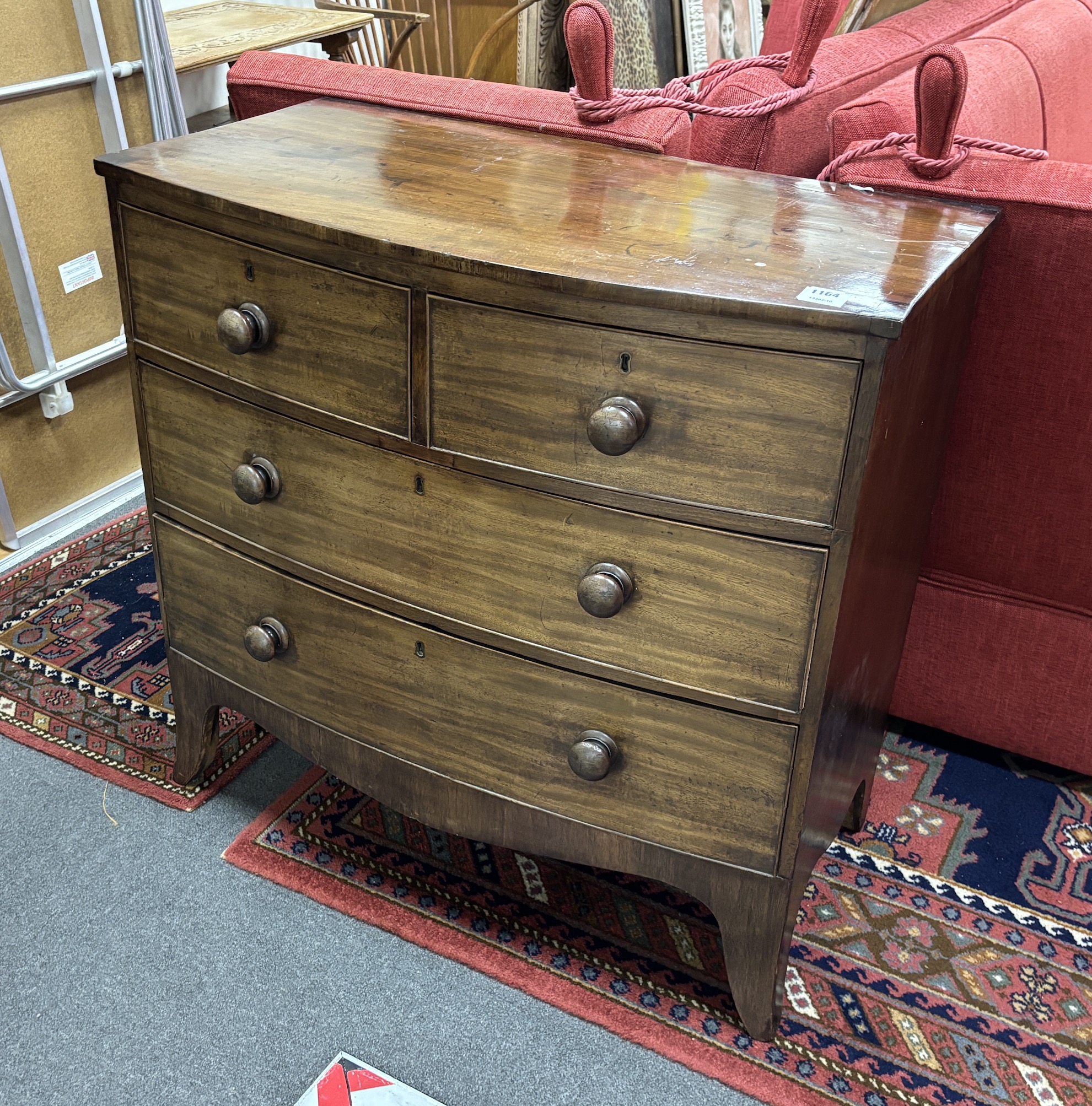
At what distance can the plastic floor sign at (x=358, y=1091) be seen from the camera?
1.18 m

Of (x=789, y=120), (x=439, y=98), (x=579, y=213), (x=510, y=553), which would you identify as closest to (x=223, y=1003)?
(x=510, y=553)

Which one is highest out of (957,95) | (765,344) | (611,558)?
(957,95)

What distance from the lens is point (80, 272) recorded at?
2141 millimetres

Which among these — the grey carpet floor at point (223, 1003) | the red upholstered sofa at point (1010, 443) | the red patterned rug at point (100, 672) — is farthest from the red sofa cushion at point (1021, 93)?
the red patterned rug at point (100, 672)

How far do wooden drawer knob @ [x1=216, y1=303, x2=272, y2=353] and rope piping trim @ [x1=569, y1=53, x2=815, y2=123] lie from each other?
52cm

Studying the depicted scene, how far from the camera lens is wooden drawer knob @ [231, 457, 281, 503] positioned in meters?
1.24

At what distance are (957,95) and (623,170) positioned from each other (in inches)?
14.5

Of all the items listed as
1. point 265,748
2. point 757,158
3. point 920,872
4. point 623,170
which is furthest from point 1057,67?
point 265,748

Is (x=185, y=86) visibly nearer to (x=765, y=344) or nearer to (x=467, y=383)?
(x=467, y=383)

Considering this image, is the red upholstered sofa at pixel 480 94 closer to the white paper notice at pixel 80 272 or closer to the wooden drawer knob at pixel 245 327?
the wooden drawer knob at pixel 245 327

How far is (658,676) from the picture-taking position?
3.64 feet

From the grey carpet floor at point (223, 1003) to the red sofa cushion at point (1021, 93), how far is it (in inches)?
44.1

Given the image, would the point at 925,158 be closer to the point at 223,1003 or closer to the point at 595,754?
the point at 595,754

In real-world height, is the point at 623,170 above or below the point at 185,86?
above
